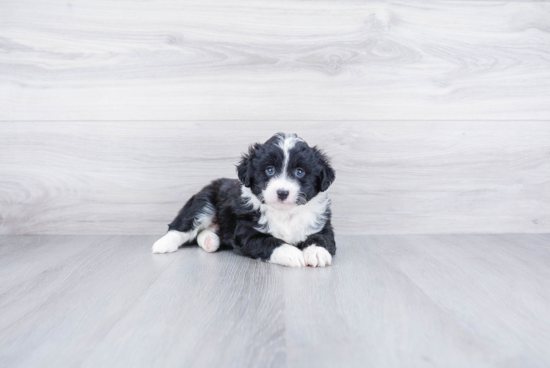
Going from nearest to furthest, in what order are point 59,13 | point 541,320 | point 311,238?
point 541,320 → point 311,238 → point 59,13

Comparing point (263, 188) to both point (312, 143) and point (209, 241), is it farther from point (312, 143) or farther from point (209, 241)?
point (312, 143)

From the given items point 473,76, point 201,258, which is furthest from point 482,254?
point 201,258

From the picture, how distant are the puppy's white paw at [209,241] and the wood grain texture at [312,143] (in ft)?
1.37

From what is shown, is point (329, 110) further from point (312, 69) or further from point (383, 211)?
point (383, 211)

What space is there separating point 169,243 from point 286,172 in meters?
0.69

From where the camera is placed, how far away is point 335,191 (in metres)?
2.53

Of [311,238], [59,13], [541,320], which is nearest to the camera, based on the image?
[541,320]

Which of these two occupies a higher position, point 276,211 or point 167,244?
point 276,211

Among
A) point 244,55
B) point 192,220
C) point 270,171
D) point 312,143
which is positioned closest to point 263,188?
point 270,171

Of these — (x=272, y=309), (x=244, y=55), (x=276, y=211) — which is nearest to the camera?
(x=272, y=309)

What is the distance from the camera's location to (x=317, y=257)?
1812 millimetres

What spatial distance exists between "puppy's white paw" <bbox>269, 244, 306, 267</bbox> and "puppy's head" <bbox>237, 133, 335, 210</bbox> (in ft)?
0.61

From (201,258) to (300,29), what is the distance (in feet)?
4.63

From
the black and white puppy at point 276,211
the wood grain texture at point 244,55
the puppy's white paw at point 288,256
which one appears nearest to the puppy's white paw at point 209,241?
the black and white puppy at point 276,211
